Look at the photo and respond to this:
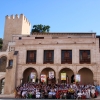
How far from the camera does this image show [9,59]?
3438 cm

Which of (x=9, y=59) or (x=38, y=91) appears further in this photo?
(x=9, y=59)

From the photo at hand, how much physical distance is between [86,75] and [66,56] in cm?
449

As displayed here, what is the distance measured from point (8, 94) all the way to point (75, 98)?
11115 mm

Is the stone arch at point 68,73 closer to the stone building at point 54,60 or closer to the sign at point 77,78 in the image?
the stone building at point 54,60

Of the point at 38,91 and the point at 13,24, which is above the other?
Answer: the point at 13,24

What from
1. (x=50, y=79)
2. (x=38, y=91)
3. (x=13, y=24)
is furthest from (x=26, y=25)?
(x=38, y=91)

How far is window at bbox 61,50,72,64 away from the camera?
32688 mm

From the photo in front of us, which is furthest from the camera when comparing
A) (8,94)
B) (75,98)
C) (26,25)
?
(26,25)

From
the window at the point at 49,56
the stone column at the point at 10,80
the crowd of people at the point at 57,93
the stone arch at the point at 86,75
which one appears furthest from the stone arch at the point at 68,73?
the stone column at the point at 10,80

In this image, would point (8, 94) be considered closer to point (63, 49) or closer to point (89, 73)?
point (63, 49)

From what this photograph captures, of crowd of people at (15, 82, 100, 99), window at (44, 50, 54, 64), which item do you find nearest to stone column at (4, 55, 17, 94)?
crowd of people at (15, 82, 100, 99)

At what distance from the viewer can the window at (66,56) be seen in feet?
107

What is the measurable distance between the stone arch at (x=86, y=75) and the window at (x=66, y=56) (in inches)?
103

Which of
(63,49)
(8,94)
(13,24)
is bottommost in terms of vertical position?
(8,94)
